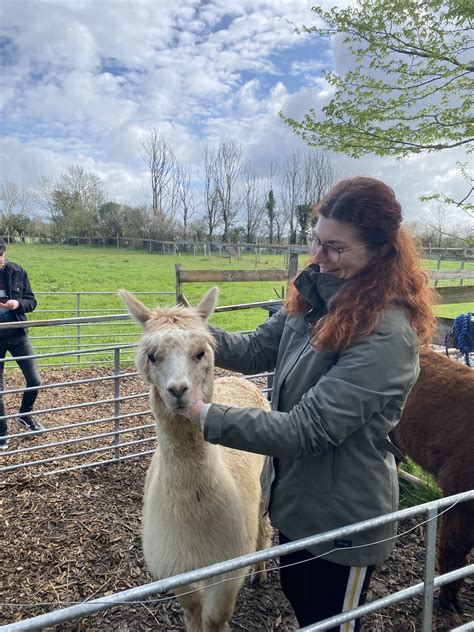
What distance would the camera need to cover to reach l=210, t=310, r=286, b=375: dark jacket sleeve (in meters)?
2.04

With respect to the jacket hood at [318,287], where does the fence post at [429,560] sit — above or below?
below

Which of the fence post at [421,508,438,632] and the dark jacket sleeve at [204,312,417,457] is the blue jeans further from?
the fence post at [421,508,438,632]

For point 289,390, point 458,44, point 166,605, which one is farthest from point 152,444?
point 458,44

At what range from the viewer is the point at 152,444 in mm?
4914

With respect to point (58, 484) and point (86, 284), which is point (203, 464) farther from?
point (86, 284)

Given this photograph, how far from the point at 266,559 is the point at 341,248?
1.05 metres

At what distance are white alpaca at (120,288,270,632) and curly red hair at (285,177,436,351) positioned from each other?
0.56m

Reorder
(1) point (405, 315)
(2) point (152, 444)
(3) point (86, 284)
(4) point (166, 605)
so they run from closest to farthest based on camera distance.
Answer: (1) point (405, 315) < (4) point (166, 605) < (2) point (152, 444) < (3) point (86, 284)

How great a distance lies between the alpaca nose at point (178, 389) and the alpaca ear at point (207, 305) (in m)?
0.54

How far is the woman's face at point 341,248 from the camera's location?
1.57 meters

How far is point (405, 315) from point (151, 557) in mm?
1665

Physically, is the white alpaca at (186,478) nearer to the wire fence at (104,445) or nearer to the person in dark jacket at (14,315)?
the wire fence at (104,445)

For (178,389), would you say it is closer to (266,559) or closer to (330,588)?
(266,559)

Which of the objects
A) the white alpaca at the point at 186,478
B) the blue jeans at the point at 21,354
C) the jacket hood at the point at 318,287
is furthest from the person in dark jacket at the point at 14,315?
the jacket hood at the point at 318,287
